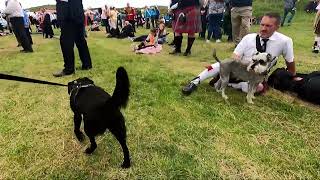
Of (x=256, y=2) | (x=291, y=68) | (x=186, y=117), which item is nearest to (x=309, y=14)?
(x=256, y=2)

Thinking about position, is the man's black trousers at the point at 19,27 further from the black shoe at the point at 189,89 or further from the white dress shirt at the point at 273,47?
the white dress shirt at the point at 273,47

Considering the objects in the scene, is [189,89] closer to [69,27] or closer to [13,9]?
[69,27]

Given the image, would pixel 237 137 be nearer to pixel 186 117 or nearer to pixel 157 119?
pixel 186 117

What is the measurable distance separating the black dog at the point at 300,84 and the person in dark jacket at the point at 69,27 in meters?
4.01

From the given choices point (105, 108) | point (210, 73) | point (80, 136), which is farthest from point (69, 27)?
point (105, 108)

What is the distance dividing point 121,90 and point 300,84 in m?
3.34

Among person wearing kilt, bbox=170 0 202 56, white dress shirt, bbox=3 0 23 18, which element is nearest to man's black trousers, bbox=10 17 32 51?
white dress shirt, bbox=3 0 23 18

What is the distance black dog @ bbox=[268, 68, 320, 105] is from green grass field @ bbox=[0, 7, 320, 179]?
0.12m

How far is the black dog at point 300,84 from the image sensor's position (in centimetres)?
477

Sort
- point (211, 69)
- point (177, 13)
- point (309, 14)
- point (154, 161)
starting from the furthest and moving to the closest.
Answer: point (309, 14) < point (177, 13) < point (211, 69) < point (154, 161)

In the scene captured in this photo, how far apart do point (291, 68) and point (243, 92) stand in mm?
836

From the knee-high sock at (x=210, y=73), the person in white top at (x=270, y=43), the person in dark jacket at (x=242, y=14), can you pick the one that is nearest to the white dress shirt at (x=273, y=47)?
the person in white top at (x=270, y=43)

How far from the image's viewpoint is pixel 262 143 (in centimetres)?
374

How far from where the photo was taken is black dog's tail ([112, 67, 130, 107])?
9.12 feet
